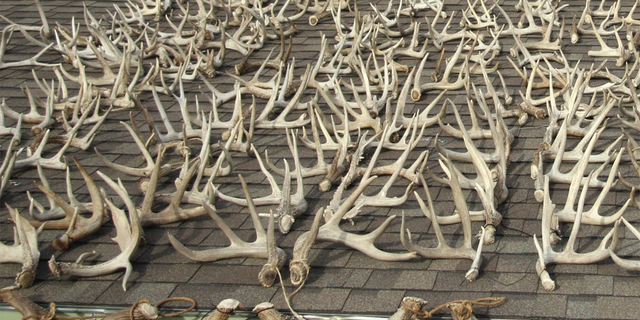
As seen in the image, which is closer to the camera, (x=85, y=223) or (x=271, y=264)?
(x=271, y=264)

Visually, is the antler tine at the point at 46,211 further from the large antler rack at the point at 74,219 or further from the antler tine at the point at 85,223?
the antler tine at the point at 85,223

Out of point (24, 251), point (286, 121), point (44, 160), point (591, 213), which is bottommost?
point (286, 121)

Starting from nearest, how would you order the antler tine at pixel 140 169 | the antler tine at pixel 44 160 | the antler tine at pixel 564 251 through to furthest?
the antler tine at pixel 564 251 → the antler tine at pixel 140 169 → the antler tine at pixel 44 160

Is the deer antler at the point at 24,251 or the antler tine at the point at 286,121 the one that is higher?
the deer antler at the point at 24,251

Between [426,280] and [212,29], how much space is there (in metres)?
5.51

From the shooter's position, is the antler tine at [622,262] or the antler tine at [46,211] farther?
the antler tine at [46,211]

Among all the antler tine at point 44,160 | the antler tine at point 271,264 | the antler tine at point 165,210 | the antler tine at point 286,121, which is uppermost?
the antler tine at point 271,264

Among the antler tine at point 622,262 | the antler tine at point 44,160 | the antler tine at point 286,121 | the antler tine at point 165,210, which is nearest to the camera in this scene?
the antler tine at point 622,262

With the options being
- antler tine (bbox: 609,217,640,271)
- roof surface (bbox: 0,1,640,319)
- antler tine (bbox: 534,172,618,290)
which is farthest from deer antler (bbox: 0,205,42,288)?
antler tine (bbox: 609,217,640,271)

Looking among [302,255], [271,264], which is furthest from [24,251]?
[302,255]

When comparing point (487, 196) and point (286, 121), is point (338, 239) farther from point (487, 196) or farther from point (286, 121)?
point (286, 121)

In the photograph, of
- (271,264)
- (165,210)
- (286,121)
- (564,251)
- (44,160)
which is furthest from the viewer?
(286,121)

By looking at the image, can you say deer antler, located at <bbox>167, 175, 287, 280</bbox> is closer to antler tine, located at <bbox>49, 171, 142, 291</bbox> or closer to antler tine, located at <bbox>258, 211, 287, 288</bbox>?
antler tine, located at <bbox>258, 211, 287, 288</bbox>

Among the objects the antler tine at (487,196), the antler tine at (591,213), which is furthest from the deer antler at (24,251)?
the antler tine at (591,213)
